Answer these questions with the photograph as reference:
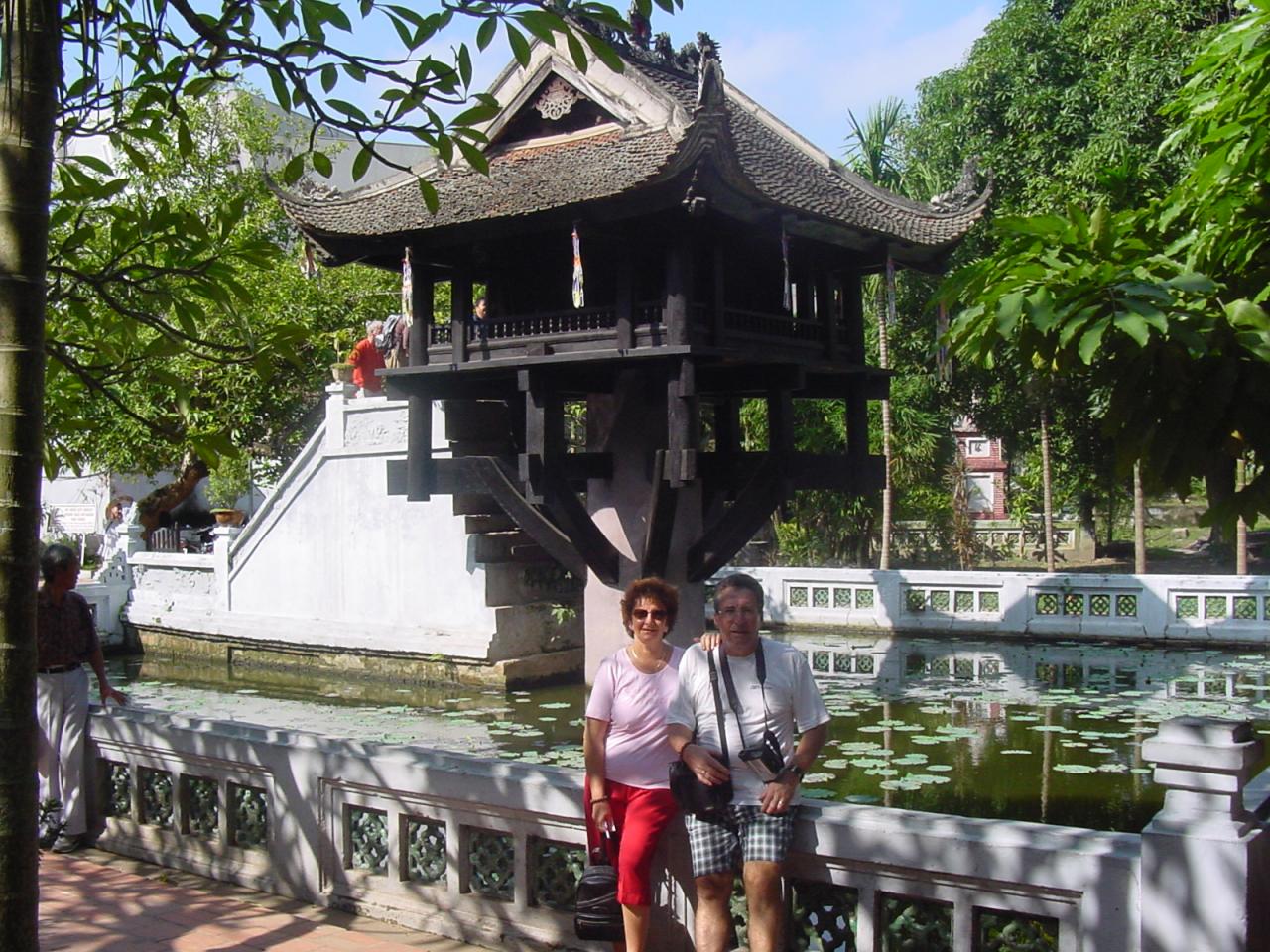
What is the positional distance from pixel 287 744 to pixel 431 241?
7.01 metres

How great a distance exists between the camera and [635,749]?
394cm

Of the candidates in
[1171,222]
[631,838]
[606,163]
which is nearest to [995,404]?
[606,163]

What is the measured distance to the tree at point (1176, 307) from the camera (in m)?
3.48

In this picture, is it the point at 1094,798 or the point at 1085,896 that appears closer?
the point at 1085,896

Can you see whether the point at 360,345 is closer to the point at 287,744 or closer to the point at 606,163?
the point at 606,163

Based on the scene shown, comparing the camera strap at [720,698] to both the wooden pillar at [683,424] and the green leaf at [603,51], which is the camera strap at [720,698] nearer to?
the green leaf at [603,51]

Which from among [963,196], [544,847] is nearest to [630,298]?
[963,196]

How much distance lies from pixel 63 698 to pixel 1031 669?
421 inches

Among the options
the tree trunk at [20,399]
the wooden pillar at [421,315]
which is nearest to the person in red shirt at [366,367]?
the wooden pillar at [421,315]

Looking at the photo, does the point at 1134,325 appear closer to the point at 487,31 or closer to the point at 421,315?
the point at 487,31

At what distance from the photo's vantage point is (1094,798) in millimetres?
8570

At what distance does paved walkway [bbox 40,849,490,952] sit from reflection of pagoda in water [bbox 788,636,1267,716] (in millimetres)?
8271

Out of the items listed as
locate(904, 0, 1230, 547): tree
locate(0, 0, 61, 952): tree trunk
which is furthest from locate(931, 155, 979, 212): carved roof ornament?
locate(0, 0, 61, 952): tree trunk

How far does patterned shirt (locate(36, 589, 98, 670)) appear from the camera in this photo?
570 cm
